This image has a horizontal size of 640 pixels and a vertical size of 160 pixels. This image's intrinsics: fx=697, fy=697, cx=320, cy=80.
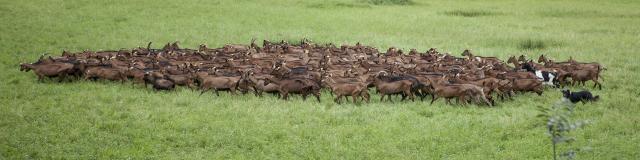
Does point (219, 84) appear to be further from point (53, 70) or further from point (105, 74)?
point (53, 70)

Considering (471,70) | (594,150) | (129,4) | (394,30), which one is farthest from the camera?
(129,4)

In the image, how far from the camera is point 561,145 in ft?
40.8

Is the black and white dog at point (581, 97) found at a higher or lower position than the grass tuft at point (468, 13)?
lower

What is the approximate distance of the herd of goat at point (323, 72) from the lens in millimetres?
16625

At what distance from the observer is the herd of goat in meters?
16.6

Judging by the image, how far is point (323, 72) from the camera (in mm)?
18609

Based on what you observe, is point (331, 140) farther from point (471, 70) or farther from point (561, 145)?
point (471, 70)

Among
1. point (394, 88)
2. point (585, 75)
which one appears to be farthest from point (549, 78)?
point (394, 88)

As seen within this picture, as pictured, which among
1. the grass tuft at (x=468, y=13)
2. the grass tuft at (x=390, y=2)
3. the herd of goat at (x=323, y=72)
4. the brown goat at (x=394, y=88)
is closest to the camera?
the brown goat at (x=394, y=88)

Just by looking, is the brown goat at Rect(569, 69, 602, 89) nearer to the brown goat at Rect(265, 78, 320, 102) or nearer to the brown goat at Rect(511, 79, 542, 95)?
the brown goat at Rect(511, 79, 542, 95)

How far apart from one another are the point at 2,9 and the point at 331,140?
78.5 ft

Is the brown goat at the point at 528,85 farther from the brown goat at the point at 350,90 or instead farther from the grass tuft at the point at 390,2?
the grass tuft at the point at 390,2

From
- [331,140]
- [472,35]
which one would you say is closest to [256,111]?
[331,140]

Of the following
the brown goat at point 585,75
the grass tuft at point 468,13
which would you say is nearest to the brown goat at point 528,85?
the brown goat at point 585,75
